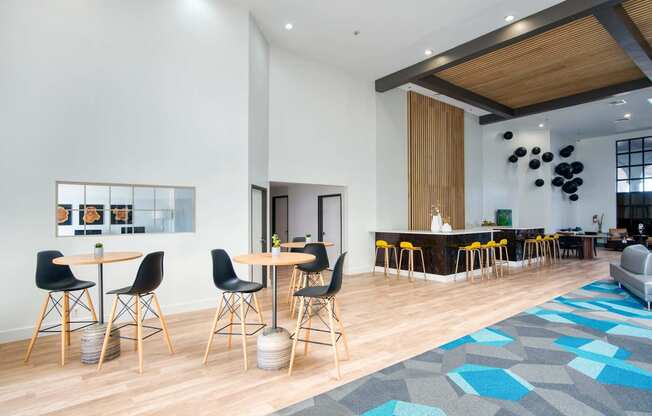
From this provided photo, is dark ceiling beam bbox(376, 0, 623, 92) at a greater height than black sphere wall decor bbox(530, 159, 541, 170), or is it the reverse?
dark ceiling beam bbox(376, 0, 623, 92)

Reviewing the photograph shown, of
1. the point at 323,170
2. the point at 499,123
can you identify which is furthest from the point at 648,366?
the point at 499,123

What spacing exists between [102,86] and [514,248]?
31.1 ft

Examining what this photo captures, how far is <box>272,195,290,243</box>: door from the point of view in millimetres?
10633

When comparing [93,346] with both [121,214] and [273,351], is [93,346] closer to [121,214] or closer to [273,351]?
[273,351]

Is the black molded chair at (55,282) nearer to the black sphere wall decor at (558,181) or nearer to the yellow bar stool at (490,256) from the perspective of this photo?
the yellow bar stool at (490,256)

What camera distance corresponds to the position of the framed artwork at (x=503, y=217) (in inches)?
465

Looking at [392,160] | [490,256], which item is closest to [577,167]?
[490,256]

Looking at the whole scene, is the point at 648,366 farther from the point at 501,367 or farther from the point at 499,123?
the point at 499,123

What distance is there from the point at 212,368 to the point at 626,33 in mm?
7528

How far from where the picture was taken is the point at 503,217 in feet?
38.8

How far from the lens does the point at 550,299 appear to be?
19.0ft

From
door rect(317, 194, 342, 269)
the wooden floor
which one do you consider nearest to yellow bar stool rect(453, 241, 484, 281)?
the wooden floor

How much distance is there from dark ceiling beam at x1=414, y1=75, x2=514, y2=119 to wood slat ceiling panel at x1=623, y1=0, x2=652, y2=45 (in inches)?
138

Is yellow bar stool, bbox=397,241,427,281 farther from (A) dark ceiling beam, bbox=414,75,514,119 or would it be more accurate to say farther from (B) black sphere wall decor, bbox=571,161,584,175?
(B) black sphere wall decor, bbox=571,161,584,175
